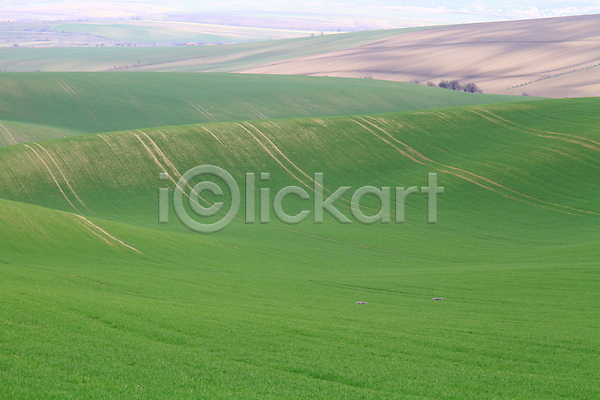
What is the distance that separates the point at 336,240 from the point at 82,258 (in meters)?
16.0

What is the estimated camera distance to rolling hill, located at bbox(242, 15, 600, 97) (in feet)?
427

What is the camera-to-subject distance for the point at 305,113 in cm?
9169

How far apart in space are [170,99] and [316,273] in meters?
68.3

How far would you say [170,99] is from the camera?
303 feet

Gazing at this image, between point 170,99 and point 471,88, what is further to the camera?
point 471,88

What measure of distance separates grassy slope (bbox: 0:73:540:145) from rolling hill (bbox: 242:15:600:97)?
23.2 m

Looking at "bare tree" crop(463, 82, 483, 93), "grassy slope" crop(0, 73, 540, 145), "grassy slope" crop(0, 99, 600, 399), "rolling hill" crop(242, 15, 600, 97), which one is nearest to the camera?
"grassy slope" crop(0, 99, 600, 399)

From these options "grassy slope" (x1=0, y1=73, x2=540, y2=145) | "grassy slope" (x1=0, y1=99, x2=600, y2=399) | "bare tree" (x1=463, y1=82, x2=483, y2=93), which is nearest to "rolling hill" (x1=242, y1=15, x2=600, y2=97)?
"bare tree" (x1=463, y1=82, x2=483, y2=93)

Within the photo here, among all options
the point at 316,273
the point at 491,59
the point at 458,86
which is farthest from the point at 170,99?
the point at 491,59

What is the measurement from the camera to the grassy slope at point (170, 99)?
80.1 metres

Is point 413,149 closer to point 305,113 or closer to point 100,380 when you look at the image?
point 305,113

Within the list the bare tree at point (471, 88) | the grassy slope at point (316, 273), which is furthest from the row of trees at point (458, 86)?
the grassy slope at point (316, 273)

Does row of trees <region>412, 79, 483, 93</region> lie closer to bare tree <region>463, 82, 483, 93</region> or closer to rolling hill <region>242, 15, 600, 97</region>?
bare tree <region>463, 82, 483, 93</region>

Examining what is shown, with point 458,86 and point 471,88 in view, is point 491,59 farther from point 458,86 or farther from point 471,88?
point 471,88
